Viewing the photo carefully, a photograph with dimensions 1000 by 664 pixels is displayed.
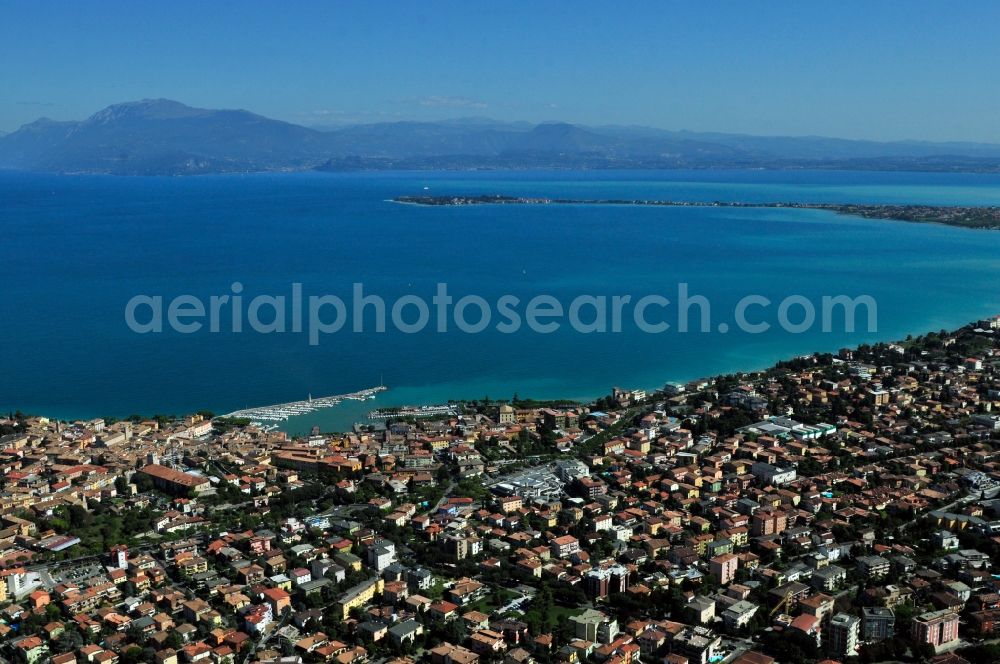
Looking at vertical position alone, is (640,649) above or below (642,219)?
below

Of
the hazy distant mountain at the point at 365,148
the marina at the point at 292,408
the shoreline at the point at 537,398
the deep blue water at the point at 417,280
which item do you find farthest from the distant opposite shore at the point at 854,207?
the hazy distant mountain at the point at 365,148

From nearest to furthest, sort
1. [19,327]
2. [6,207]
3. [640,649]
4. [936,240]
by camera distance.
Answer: [640,649], [19,327], [936,240], [6,207]

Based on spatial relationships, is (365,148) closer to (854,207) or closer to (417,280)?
(854,207)

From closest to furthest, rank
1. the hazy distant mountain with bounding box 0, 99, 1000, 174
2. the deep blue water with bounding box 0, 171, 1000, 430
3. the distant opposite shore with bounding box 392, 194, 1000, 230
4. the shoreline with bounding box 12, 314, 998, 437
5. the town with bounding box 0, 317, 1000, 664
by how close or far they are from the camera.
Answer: the town with bounding box 0, 317, 1000, 664, the shoreline with bounding box 12, 314, 998, 437, the deep blue water with bounding box 0, 171, 1000, 430, the distant opposite shore with bounding box 392, 194, 1000, 230, the hazy distant mountain with bounding box 0, 99, 1000, 174

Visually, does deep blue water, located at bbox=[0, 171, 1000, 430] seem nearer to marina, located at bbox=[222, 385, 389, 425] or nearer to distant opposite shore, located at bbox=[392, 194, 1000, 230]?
marina, located at bbox=[222, 385, 389, 425]

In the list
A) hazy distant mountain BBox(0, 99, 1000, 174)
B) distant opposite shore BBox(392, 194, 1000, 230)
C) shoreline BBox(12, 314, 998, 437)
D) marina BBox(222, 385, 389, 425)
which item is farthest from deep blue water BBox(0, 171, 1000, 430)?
hazy distant mountain BBox(0, 99, 1000, 174)

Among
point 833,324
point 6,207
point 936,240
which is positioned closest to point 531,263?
point 833,324

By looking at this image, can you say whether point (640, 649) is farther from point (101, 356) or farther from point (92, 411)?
point (101, 356)

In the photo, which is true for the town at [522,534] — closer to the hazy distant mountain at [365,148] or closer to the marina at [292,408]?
the marina at [292,408]
